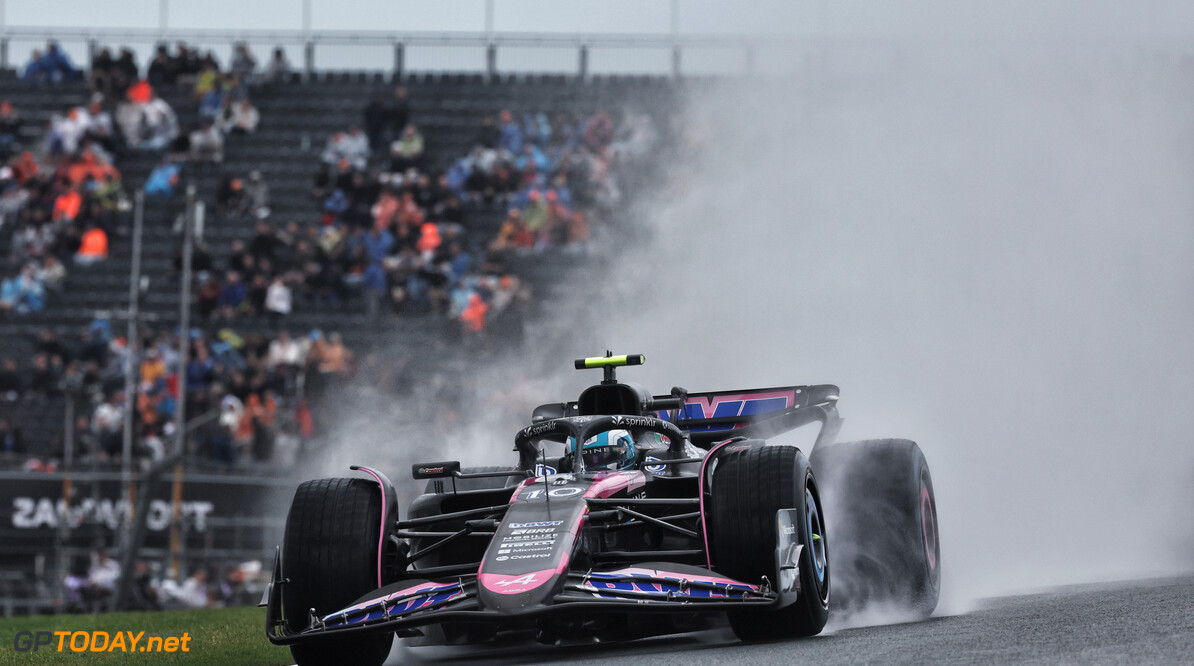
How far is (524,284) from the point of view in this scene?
22.3m

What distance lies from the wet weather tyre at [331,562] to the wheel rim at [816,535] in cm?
227

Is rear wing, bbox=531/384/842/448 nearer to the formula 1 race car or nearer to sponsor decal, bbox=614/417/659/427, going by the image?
the formula 1 race car

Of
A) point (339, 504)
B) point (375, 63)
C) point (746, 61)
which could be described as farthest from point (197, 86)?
point (339, 504)

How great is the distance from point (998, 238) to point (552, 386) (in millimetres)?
5163

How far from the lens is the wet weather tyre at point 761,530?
7.80 metres

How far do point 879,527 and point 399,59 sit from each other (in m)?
20.4

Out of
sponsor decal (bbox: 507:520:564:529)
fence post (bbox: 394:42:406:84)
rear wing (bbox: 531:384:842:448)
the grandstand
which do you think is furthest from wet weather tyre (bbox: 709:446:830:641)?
fence post (bbox: 394:42:406:84)

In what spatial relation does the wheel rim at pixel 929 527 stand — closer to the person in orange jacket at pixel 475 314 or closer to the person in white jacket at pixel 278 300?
the person in orange jacket at pixel 475 314

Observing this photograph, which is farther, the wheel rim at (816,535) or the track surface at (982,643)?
the wheel rim at (816,535)

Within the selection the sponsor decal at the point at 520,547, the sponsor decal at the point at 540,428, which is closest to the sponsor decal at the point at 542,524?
the sponsor decal at the point at 520,547

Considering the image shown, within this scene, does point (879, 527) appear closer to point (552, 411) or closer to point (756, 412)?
point (756, 412)

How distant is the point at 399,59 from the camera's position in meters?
28.3

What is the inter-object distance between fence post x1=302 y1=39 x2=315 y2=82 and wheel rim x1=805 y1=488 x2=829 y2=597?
21.4m

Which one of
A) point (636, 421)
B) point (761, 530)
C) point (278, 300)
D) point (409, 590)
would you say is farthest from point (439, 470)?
point (278, 300)
